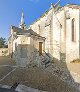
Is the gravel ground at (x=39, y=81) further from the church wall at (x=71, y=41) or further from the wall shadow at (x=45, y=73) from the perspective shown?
the church wall at (x=71, y=41)

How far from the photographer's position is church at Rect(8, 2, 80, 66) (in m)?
31.2

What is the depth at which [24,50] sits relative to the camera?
31.1 metres

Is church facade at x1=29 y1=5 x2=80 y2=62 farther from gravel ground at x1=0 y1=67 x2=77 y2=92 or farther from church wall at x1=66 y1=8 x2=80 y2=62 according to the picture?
gravel ground at x1=0 y1=67 x2=77 y2=92

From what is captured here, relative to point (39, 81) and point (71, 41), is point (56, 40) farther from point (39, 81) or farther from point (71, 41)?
point (39, 81)

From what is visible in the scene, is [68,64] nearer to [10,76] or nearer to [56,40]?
[56,40]

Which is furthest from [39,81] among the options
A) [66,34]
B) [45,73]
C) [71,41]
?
[66,34]

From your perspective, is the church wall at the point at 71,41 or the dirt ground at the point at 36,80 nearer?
the dirt ground at the point at 36,80

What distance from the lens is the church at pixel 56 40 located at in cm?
3119

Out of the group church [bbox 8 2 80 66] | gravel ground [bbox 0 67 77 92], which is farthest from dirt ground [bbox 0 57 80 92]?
church [bbox 8 2 80 66]

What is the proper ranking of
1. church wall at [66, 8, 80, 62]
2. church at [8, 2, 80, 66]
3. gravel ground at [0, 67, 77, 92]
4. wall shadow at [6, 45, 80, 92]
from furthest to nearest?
church wall at [66, 8, 80, 62]
church at [8, 2, 80, 66]
wall shadow at [6, 45, 80, 92]
gravel ground at [0, 67, 77, 92]

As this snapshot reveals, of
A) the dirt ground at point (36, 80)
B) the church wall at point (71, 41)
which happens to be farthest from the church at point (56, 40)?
the dirt ground at point (36, 80)

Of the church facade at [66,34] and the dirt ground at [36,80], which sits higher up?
the church facade at [66,34]

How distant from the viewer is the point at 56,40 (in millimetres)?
34625

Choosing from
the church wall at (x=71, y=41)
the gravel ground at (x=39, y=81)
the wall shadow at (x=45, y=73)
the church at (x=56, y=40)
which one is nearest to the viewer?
the gravel ground at (x=39, y=81)
